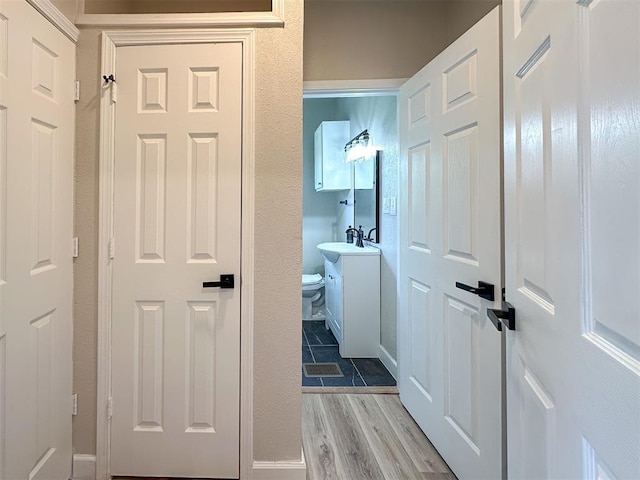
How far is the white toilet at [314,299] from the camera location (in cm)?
422

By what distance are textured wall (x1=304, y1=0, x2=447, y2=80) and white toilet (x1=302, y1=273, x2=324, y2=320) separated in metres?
2.40

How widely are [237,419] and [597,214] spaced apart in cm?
165

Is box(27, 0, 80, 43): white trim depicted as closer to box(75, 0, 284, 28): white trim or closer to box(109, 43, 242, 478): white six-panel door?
box(75, 0, 284, 28): white trim

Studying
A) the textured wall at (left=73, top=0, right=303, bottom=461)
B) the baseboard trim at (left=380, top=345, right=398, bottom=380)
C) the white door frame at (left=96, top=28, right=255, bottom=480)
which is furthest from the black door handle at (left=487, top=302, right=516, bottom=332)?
the baseboard trim at (left=380, top=345, right=398, bottom=380)

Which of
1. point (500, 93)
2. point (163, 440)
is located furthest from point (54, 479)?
point (500, 93)

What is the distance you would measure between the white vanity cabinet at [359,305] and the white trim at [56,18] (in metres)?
2.26

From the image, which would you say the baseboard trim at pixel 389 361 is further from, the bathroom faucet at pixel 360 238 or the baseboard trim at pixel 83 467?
the baseboard trim at pixel 83 467

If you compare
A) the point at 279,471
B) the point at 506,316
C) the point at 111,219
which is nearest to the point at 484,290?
the point at 506,316

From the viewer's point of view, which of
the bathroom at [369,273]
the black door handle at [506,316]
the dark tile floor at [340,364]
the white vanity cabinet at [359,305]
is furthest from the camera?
the white vanity cabinet at [359,305]

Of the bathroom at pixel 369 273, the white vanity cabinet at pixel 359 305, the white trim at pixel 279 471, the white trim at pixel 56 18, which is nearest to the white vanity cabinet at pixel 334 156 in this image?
the bathroom at pixel 369 273

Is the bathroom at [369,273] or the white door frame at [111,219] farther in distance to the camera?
the bathroom at [369,273]

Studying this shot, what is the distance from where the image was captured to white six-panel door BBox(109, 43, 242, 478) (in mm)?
1693

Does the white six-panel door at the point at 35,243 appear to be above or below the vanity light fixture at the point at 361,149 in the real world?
below

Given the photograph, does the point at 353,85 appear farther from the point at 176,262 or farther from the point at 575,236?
the point at 575,236
